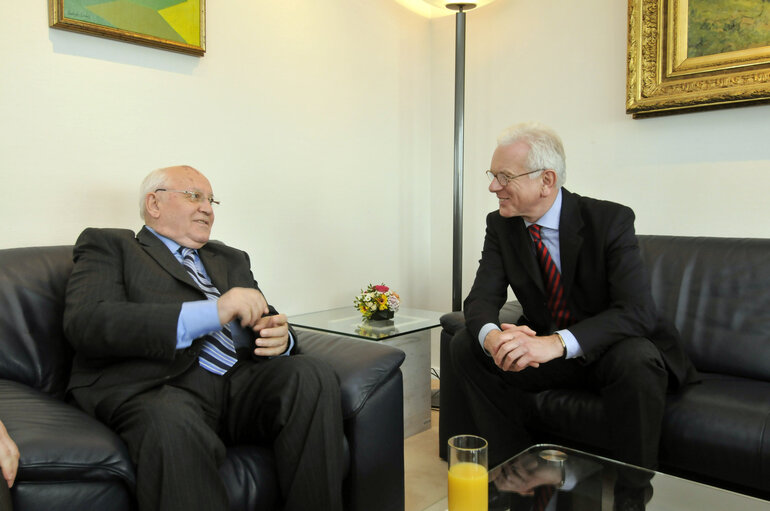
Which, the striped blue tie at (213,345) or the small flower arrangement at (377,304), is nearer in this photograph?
the striped blue tie at (213,345)

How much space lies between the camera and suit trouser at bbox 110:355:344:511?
1.25 m

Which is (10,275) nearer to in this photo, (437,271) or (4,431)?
(4,431)

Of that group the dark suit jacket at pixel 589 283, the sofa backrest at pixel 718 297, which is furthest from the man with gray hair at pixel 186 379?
the sofa backrest at pixel 718 297

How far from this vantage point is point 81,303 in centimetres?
152

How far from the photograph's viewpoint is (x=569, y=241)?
191cm

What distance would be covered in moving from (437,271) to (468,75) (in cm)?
109

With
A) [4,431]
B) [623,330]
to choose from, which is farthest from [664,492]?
[4,431]

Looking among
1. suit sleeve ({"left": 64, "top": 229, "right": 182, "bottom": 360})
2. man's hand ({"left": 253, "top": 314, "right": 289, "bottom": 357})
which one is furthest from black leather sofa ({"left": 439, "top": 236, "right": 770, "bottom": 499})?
suit sleeve ({"left": 64, "top": 229, "right": 182, "bottom": 360})

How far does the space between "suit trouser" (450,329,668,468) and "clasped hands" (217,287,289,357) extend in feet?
2.04

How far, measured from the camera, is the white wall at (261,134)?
6.45 ft

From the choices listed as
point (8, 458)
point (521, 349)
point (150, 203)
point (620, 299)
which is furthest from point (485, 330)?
point (8, 458)

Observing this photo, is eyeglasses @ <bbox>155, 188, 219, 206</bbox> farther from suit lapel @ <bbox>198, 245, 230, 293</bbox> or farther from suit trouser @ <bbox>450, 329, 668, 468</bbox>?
suit trouser @ <bbox>450, 329, 668, 468</bbox>

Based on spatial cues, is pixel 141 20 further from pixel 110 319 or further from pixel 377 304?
pixel 377 304

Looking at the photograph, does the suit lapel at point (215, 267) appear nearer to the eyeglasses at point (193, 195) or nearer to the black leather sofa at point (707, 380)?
the eyeglasses at point (193, 195)
